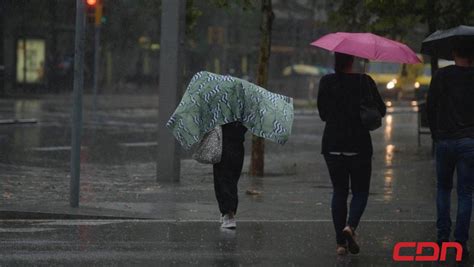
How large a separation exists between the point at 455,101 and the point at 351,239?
56.4 inches

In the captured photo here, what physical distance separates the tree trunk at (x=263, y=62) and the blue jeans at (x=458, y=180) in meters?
7.39

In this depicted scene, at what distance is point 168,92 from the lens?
50.8 ft

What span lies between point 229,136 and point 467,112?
2632 millimetres

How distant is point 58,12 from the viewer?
36375 millimetres

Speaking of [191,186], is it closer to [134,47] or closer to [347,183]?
[347,183]

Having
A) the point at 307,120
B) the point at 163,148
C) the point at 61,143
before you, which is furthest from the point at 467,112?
the point at 307,120

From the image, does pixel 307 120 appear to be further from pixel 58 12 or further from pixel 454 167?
pixel 454 167

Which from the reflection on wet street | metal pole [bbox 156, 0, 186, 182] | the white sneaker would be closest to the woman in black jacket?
the reflection on wet street

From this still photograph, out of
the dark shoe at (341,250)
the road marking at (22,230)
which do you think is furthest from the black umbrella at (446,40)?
the road marking at (22,230)

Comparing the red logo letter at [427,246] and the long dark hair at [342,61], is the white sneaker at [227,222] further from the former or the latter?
the long dark hair at [342,61]

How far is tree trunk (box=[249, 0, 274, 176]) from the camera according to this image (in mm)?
16625

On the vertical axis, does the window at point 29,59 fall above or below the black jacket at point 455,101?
below

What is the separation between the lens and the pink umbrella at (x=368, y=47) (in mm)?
9375

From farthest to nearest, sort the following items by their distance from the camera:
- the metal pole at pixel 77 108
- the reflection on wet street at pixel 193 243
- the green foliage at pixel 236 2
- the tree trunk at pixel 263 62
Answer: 1. the tree trunk at pixel 263 62
2. the green foliage at pixel 236 2
3. the metal pole at pixel 77 108
4. the reflection on wet street at pixel 193 243
